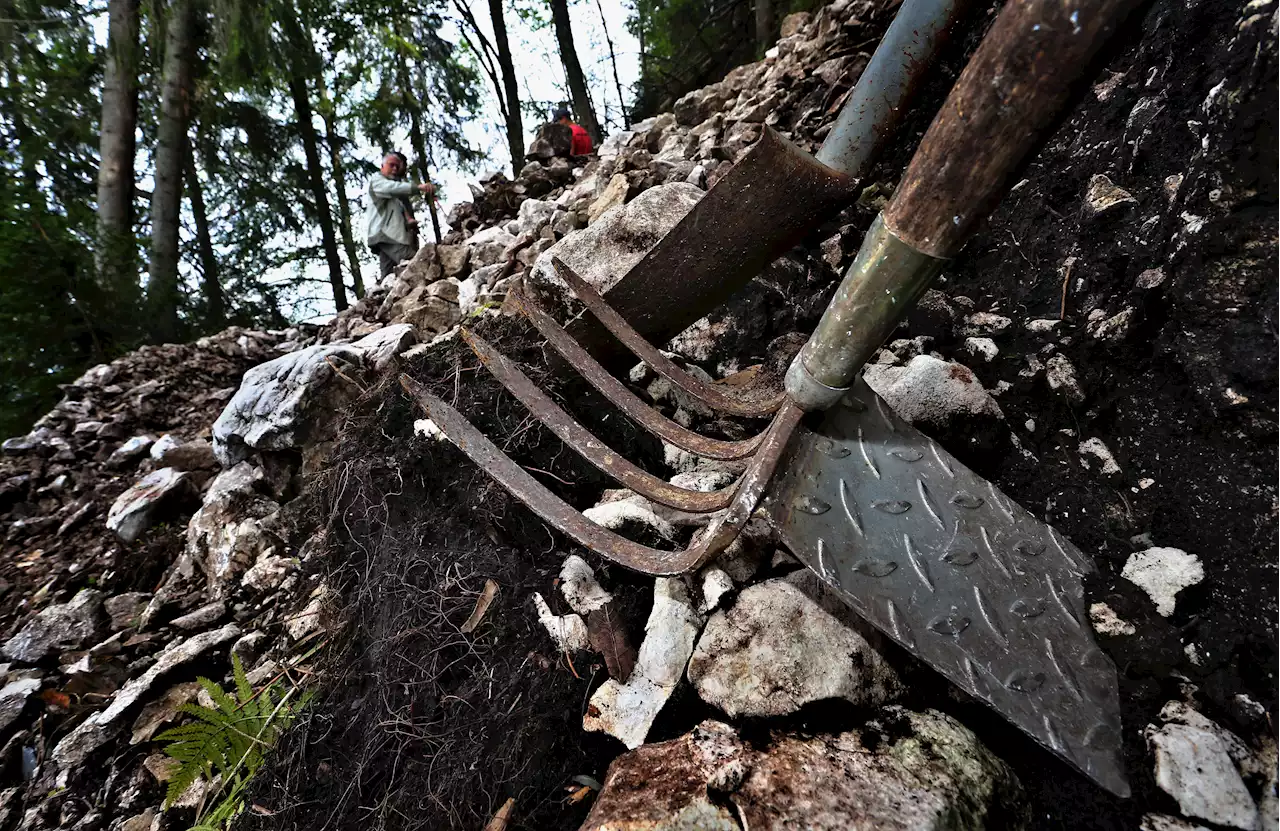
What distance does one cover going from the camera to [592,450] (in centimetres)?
142

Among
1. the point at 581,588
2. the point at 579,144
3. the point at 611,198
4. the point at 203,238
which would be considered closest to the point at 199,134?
the point at 203,238

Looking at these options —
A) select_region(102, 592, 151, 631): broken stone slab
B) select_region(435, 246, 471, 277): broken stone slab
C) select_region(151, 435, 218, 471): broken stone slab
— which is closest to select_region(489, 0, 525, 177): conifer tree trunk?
select_region(435, 246, 471, 277): broken stone slab

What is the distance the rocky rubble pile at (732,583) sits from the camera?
960 mm

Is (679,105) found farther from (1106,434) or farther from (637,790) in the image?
(637,790)

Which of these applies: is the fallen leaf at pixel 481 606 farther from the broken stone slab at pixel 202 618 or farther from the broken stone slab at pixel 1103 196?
the broken stone slab at pixel 1103 196

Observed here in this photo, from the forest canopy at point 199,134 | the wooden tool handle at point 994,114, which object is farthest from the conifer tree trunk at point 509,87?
the wooden tool handle at point 994,114

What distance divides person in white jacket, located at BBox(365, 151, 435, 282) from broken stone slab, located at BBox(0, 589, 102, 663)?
365cm

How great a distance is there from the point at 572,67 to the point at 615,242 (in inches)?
227

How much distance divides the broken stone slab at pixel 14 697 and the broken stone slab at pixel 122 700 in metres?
0.24

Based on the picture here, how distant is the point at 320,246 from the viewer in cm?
847

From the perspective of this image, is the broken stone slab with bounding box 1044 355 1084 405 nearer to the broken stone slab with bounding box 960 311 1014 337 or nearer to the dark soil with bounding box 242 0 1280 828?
the dark soil with bounding box 242 0 1280 828

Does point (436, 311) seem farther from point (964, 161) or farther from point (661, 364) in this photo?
point (964, 161)

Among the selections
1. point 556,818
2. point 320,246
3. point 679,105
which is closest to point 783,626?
point 556,818

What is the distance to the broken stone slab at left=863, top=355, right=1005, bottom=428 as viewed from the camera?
1.41 metres
